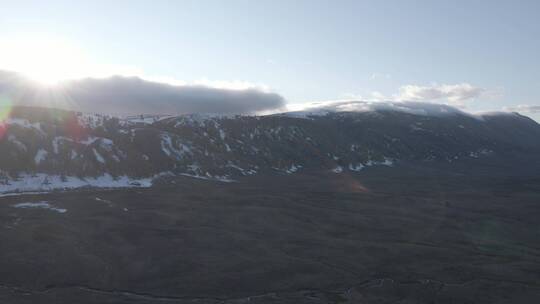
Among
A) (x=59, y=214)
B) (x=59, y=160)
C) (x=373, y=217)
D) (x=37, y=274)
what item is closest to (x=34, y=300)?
(x=37, y=274)

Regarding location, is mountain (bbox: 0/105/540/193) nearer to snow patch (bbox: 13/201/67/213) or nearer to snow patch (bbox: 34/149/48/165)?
snow patch (bbox: 34/149/48/165)

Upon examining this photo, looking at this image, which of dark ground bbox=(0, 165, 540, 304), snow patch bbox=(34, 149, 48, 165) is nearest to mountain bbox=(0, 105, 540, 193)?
snow patch bbox=(34, 149, 48, 165)

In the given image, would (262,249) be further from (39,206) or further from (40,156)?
(40,156)

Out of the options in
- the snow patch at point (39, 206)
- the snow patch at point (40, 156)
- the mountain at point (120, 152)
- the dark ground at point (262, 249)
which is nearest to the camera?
the dark ground at point (262, 249)

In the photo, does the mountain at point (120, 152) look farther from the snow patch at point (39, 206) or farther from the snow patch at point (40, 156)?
the snow patch at point (39, 206)

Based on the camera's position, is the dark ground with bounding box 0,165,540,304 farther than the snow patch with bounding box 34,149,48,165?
No

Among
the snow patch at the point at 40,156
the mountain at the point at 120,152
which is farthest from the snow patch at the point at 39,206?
the snow patch at the point at 40,156

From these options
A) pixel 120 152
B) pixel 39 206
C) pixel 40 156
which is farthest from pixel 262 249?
pixel 120 152

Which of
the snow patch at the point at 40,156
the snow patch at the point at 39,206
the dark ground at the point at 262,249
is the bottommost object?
the dark ground at the point at 262,249

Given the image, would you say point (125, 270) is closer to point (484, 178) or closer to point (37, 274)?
point (37, 274)

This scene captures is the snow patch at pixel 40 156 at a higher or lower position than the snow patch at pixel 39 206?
higher

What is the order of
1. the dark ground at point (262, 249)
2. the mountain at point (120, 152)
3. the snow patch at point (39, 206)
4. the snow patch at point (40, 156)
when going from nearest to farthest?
the dark ground at point (262, 249)
the snow patch at point (39, 206)
the mountain at point (120, 152)
the snow patch at point (40, 156)
